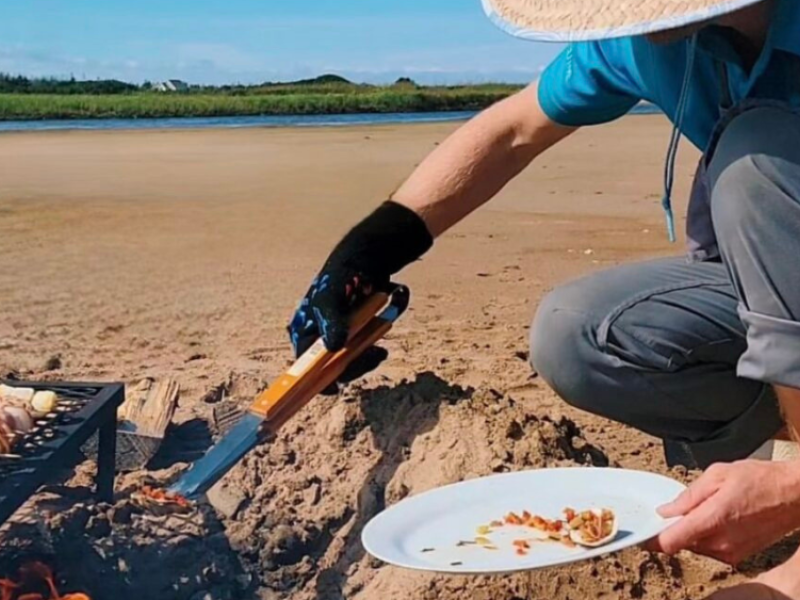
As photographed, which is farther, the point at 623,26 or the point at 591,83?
the point at 591,83

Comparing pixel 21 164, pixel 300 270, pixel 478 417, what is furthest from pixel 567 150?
pixel 478 417

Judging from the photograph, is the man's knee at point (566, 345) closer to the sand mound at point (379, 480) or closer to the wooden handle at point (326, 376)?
the sand mound at point (379, 480)

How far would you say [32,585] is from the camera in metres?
2.52

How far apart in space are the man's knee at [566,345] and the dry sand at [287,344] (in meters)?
0.25

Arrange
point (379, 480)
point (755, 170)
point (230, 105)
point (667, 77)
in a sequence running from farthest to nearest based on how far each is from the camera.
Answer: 1. point (230, 105)
2. point (379, 480)
3. point (667, 77)
4. point (755, 170)

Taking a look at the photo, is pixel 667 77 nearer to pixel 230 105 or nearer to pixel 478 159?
pixel 478 159

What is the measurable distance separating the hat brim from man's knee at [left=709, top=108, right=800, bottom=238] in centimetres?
28

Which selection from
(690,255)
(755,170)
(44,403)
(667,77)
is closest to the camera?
(755,170)

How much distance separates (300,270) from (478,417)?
4189 mm

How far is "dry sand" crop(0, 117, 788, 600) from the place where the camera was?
2855 millimetres

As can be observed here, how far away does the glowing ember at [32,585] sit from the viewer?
244 centimetres

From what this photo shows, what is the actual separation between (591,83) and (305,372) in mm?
1006

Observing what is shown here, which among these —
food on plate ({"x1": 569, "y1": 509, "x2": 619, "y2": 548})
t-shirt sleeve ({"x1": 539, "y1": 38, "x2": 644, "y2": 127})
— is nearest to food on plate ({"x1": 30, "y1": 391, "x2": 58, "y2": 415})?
food on plate ({"x1": 569, "y1": 509, "x2": 619, "y2": 548})

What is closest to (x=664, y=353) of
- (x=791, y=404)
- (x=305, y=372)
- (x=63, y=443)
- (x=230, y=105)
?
(x=791, y=404)
